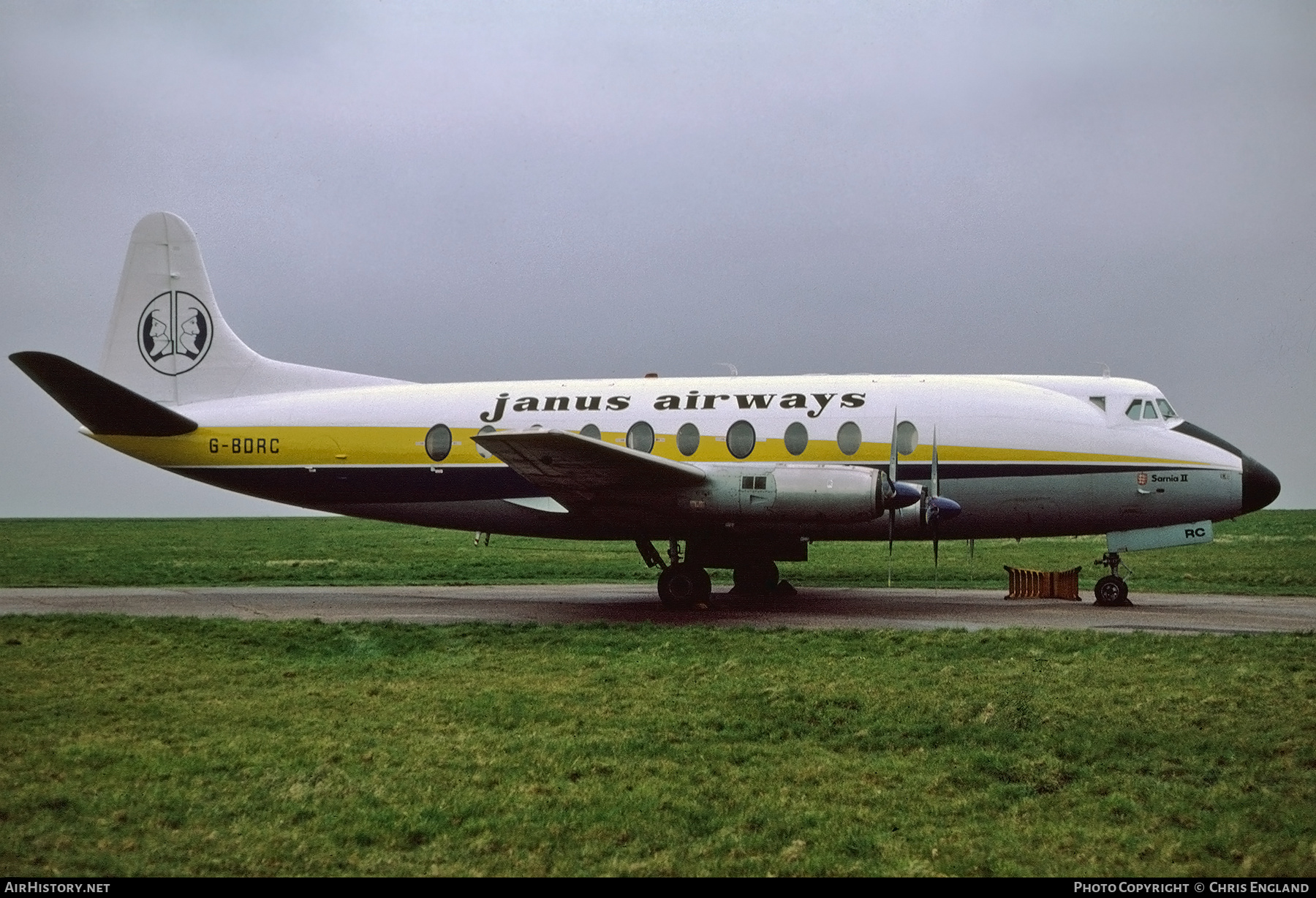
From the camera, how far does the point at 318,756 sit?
7996 mm

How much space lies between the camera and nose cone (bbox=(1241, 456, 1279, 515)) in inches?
697

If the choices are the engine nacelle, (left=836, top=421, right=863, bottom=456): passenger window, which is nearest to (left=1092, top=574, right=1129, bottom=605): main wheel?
(left=836, top=421, right=863, bottom=456): passenger window

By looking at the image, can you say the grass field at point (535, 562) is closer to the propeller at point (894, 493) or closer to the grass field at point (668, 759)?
the propeller at point (894, 493)

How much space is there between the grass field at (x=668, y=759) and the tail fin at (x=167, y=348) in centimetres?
893

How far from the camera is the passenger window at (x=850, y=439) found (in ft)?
58.3

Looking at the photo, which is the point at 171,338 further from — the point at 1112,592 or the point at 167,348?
the point at 1112,592

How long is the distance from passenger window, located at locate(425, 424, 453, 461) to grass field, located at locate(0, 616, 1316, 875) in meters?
6.64

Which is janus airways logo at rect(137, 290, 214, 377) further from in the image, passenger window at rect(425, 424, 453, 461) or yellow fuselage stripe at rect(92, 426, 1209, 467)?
passenger window at rect(425, 424, 453, 461)

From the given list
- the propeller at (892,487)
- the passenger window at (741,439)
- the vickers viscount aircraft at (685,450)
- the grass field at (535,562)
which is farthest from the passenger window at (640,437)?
the grass field at (535,562)

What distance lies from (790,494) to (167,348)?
520 inches

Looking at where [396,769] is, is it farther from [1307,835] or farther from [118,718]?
[1307,835]

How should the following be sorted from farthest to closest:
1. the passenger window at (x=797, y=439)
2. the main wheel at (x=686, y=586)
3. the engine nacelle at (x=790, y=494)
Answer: the passenger window at (x=797, y=439)
the main wheel at (x=686, y=586)
the engine nacelle at (x=790, y=494)

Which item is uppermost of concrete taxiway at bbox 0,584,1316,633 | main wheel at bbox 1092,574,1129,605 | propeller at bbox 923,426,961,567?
propeller at bbox 923,426,961,567
